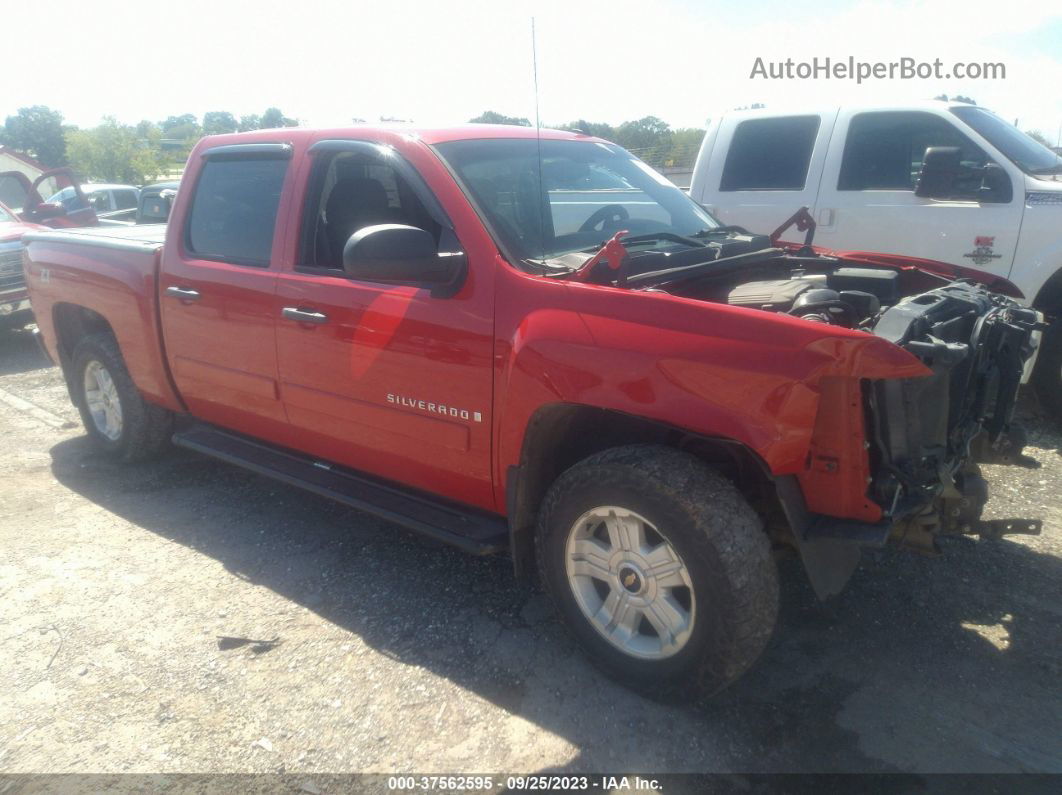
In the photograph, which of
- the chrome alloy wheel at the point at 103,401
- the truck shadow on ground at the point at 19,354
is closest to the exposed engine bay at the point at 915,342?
the chrome alloy wheel at the point at 103,401

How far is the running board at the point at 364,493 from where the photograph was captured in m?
3.13

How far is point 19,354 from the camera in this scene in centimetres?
908

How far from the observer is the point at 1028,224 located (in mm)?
5230

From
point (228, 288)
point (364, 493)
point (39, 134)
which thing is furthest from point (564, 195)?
point (39, 134)

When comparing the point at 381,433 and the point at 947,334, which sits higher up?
the point at 947,334

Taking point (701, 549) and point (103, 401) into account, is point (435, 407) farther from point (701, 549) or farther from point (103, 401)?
point (103, 401)

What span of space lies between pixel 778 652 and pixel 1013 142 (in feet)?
14.3

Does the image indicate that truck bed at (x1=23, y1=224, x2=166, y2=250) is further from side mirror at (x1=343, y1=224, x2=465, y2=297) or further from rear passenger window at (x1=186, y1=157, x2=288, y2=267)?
side mirror at (x1=343, y1=224, x2=465, y2=297)

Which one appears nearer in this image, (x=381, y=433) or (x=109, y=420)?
(x=381, y=433)

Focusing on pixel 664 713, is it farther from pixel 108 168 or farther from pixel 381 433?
pixel 108 168

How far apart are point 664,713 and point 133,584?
97.6 inches

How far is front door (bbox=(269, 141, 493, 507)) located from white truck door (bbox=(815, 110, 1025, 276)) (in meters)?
3.66

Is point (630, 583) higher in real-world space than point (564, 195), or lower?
lower

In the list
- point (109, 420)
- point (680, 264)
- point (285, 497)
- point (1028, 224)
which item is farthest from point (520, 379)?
point (1028, 224)
